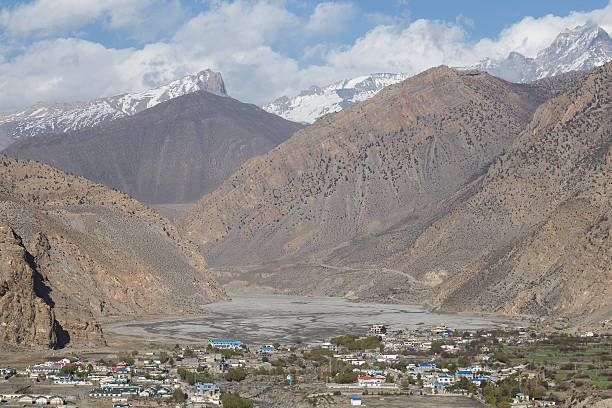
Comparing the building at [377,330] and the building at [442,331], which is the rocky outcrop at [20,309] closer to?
the building at [377,330]

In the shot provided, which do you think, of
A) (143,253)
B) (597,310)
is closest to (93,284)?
(143,253)

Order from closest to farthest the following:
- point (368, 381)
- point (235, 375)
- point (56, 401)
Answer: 1. point (56, 401)
2. point (368, 381)
3. point (235, 375)

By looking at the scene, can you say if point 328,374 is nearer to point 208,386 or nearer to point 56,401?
point 208,386

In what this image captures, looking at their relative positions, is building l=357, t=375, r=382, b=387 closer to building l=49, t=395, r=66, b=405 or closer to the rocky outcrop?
building l=49, t=395, r=66, b=405

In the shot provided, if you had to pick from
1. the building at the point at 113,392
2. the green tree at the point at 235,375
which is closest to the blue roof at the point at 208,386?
the building at the point at 113,392

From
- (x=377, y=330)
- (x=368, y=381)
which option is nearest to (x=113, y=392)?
(x=368, y=381)
